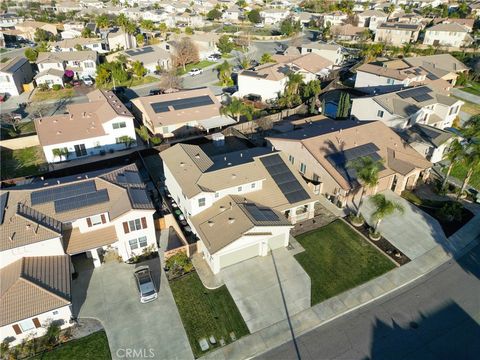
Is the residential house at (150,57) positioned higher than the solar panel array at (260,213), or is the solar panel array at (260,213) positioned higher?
the residential house at (150,57)

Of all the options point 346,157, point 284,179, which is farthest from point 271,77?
point 284,179

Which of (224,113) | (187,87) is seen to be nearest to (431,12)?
(187,87)

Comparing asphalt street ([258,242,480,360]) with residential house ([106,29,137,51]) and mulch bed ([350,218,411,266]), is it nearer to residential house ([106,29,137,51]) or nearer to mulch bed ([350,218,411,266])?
mulch bed ([350,218,411,266])

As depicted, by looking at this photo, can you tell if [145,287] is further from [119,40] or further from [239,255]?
[119,40]

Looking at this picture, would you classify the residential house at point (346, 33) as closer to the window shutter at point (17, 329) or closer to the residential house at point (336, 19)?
the residential house at point (336, 19)

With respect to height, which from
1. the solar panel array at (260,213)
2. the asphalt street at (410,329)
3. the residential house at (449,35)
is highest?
the residential house at (449,35)

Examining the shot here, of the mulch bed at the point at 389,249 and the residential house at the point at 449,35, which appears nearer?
the mulch bed at the point at 389,249

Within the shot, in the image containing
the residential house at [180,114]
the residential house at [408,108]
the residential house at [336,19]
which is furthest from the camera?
the residential house at [336,19]

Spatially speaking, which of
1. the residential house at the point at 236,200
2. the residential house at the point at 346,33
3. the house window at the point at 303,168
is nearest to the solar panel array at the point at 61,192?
the residential house at the point at 236,200
